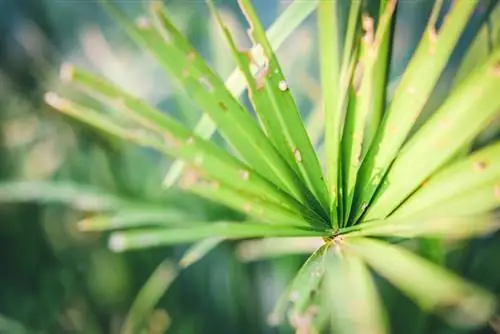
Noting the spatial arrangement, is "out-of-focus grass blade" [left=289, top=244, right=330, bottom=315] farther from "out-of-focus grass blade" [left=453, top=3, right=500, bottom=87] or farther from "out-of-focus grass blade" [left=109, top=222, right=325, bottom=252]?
"out-of-focus grass blade" [left=453, top=3, right=500, bottom=87]

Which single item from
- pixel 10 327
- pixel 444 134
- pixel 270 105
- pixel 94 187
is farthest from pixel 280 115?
pixel 10 327

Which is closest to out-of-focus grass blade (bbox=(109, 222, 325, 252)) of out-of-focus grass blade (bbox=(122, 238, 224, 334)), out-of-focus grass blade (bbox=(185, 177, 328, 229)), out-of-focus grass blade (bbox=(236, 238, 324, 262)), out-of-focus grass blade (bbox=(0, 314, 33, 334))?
out-of-focus grass blade (bbox=(185, 177, 328, 229))

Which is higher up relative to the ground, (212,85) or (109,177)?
(212,85)

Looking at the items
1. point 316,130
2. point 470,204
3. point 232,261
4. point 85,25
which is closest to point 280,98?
point 470,204

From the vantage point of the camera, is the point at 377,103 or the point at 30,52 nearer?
the point at 377,103

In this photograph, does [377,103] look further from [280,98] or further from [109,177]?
[109,177]

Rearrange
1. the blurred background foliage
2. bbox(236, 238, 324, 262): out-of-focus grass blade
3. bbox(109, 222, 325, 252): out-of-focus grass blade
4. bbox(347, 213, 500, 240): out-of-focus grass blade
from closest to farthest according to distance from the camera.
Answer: bbox(347, 213, 500, 240): out-of-focus grass blade < bbox(109, 222, 325, 252): out-of-focus grass blade < bbox(236, 238, 324, 262): out-of-focus grass blade < the blurred background foliage

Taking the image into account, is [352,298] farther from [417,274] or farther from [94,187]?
[94,187]
